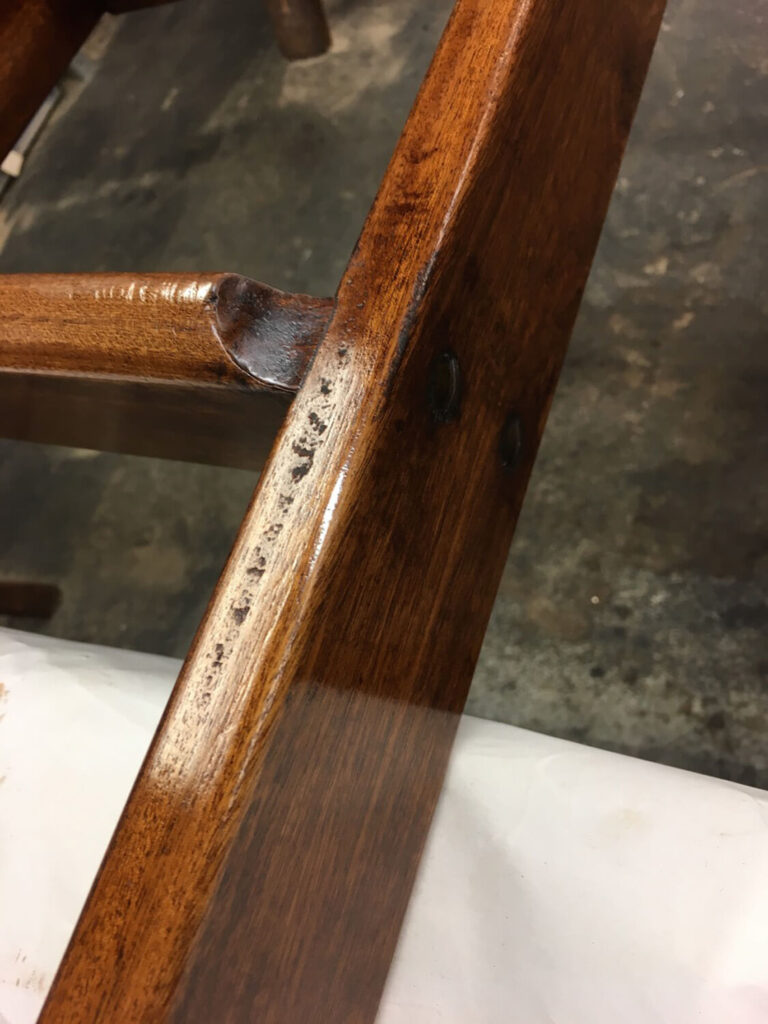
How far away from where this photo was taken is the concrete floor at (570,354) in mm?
1130

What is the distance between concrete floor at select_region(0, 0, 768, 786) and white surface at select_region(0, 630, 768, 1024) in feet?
1.64

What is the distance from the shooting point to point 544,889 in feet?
1.96

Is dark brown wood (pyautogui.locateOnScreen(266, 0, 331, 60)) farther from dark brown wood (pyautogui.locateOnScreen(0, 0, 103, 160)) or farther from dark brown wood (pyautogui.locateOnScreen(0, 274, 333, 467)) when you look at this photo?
dark brown wood (pyautogui.locateOnScreen(0, 274, 333, 467))

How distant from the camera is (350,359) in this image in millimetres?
430

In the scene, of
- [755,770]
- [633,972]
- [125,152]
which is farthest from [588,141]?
Result: [125,152]

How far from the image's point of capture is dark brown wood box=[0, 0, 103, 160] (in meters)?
0.98

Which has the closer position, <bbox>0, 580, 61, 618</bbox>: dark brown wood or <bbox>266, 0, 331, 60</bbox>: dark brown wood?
<bbox>0, 580, 61, 618</bbox>: dark brown wood

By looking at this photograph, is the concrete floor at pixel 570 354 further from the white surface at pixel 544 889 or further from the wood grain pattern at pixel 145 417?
the wood grain pattern at pixel 145 417

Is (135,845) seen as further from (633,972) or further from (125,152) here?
Answer: (125,152)

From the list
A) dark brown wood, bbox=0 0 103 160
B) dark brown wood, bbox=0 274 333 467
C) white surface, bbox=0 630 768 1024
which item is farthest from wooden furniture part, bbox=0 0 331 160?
white surface, bbox=0 630 768 1024

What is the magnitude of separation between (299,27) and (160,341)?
1722 mm

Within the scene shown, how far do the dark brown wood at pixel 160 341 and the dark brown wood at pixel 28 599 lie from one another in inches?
42.6

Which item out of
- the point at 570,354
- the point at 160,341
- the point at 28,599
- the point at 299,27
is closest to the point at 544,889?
the point at 160,341

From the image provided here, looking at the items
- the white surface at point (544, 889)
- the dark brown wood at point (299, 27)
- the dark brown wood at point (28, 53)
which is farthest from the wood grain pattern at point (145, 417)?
the dark brown wood at point (299, 27)
